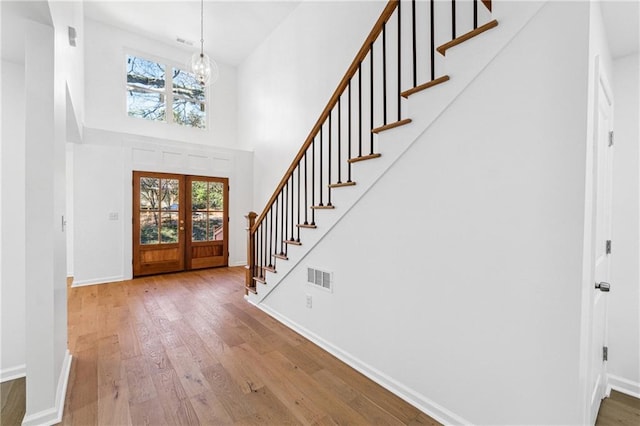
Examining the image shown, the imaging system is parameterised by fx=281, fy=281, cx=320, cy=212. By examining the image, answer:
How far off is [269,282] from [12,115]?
2.63 metres

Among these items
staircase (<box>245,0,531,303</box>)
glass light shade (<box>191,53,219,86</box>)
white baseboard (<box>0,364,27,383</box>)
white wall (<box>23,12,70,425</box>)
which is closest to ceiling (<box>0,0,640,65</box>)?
glass light shade (<box>191,53,219,86</box>)

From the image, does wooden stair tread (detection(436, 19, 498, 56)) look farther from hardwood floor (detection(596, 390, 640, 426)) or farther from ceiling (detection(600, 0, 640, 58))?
hardwood floor (detection(596, 390, 640, 426))

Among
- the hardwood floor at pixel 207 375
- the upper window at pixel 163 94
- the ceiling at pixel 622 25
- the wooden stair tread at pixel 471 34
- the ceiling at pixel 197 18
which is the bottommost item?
the hardwood floor at pixel 207 375

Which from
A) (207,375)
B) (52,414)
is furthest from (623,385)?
(52,414)

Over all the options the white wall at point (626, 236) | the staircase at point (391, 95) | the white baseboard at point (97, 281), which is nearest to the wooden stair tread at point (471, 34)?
the staircase at point (391, 95)

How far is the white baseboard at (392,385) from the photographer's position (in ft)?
5.53

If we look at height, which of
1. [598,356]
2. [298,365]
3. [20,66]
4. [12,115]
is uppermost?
[20,66]

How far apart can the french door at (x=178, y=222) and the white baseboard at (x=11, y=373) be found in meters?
3.08

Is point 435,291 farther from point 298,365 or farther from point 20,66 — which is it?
point 20,66

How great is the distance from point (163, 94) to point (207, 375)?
6077 mm

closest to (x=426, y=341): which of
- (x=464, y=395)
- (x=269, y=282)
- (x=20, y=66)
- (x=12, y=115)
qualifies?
(x=464, y=395)

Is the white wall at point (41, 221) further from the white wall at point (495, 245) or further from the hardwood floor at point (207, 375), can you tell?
the white wall at point (495, 245)

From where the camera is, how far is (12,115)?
2.10 meters

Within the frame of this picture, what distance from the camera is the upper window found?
5.78 m
